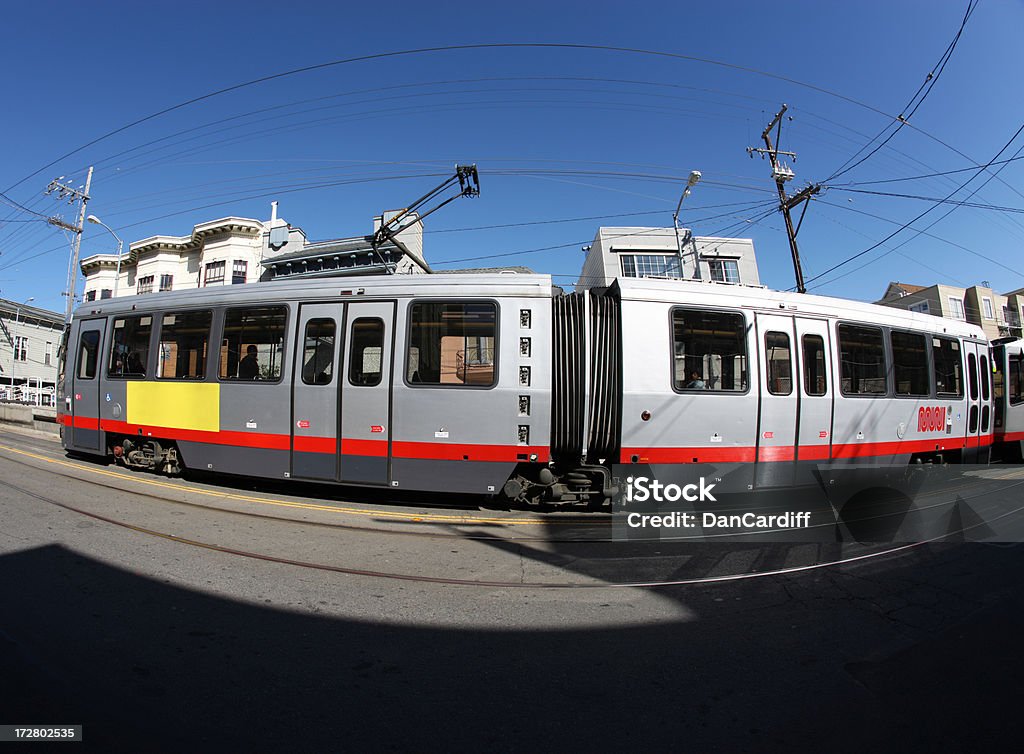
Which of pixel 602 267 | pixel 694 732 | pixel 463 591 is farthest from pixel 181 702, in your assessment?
pixel 602 267

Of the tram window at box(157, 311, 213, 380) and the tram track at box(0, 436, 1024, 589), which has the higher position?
the tram window at box(157, 311, 213, 380)

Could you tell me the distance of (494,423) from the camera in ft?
20.5

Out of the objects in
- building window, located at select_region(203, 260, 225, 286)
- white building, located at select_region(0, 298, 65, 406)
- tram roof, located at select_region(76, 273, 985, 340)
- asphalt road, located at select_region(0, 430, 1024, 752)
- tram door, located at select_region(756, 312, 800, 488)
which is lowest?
asphalt road, located at select_region(0, 430, 1024, 752)

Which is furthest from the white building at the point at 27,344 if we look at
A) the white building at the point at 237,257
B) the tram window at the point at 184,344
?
the tram window at the point at 184,344

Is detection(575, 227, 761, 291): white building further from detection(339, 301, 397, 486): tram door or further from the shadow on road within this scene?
the shadow on road

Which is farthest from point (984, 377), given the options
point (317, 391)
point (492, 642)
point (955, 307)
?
point (955, 307)

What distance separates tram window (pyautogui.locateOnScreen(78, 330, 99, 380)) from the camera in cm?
881

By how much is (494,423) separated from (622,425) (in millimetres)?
1829

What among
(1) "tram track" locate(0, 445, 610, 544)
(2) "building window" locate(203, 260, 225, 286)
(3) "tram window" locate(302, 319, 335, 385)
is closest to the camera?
(1) "tram track" locate(0, 445, 610, 544)

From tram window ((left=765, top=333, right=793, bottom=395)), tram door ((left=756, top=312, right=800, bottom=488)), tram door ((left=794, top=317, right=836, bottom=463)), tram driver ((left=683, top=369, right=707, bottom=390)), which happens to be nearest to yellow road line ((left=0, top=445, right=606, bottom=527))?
tram driver ((left=683, top=369, right=707, bottom=390))

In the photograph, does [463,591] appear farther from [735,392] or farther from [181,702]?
[735,392]

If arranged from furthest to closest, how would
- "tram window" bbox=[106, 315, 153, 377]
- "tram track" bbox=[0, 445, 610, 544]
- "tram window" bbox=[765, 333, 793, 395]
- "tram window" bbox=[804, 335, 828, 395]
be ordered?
"tram window" bbox=[106, 315, 153, 377]
"tram window" bbox=[804, 335, 828, 395]
"tram window" bbox=[765, 333, 793, 395]
"tram track" bbox=[0, 445, 610, 544]

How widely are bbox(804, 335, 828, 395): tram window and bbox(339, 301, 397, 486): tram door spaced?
21.0ft

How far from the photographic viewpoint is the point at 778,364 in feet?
22.0
